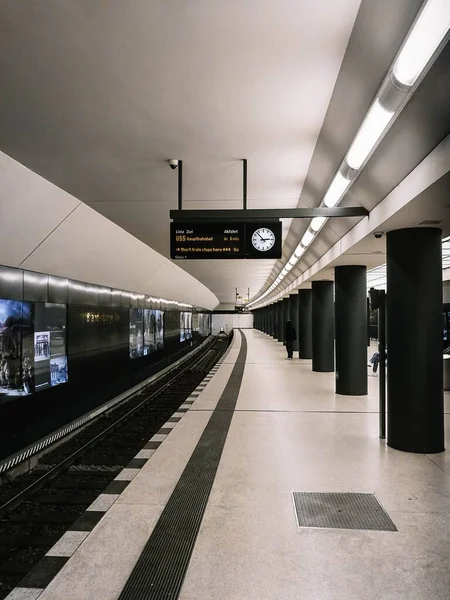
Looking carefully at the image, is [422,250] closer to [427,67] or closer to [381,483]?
[381,483]

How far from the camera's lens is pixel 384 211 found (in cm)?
566

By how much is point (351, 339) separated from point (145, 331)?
406 inches

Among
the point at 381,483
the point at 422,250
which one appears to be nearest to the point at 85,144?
the point at 422,250

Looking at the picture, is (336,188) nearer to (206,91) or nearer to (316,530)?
(206,91)

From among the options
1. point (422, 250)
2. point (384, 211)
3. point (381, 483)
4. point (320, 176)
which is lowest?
point (381, 483)

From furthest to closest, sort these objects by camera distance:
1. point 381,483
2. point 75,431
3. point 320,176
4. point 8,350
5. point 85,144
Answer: point 75,431 → point 8,350 → point 320,176 → point 85,144 → point 381,483

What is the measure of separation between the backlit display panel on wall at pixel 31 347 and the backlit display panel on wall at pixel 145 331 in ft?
18.9

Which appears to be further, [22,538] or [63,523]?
[63,523]

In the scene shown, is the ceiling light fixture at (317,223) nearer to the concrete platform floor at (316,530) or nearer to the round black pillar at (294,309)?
the concrete platform floor at (316,530)

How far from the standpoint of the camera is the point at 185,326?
99.7 ft

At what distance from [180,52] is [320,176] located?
321 cm

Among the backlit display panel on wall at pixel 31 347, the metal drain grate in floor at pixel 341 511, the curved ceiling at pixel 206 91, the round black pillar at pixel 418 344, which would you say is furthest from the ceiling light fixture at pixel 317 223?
the backlit display panel on wall at pixel 31 347

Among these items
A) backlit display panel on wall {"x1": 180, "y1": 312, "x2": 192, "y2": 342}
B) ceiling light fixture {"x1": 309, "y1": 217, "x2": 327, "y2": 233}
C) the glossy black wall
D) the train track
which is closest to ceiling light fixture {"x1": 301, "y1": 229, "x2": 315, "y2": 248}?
ceiling light fixture {"x1": 309, "y1": 217, "x2": 327, "y2": 233}

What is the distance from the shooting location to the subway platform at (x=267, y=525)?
9.53ft
